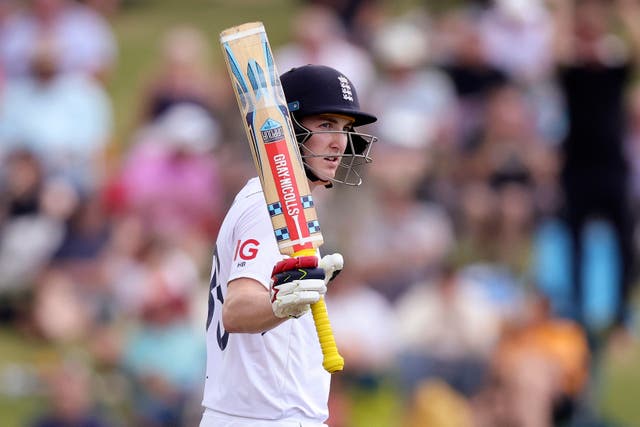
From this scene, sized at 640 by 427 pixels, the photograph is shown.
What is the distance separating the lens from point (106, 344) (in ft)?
33.7

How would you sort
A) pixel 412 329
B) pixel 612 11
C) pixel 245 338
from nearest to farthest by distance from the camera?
pixel 245 338
pixel 412 329
pixel 612 11

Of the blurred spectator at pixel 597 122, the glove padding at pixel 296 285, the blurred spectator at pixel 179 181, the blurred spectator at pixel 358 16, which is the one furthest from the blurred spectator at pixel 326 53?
the glove padding at pixel 296 285

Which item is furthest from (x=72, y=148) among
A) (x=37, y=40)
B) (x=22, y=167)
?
(x=37, y=40)

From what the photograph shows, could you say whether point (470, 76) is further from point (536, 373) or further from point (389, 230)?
point (536, 373)

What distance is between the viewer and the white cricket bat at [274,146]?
428 centimetres

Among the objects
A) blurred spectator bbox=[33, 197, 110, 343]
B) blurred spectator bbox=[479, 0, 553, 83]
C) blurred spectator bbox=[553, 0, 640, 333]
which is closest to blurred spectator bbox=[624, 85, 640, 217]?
blurred spectator bbox=[553, 0, 640, 333]

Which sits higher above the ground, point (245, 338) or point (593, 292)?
point (245, 338)

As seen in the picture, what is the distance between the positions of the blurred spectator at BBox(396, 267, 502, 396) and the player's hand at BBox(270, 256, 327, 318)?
5867 mm

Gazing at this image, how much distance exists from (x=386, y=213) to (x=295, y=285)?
23.2ft

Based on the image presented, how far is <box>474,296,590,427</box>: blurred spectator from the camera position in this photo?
912 centimetres

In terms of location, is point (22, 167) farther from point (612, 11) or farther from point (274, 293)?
point (274, 293)

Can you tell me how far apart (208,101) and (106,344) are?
2.86 m

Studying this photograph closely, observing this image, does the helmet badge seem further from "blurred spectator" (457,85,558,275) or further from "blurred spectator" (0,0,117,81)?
"blurred spectator" (0,0,117,81)

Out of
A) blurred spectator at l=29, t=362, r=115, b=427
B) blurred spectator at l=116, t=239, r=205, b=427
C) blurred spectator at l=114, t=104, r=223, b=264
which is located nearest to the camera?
blurred spectator at l=29, t=362, r=115, b=427
